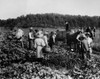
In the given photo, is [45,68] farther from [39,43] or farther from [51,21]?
[51,21]

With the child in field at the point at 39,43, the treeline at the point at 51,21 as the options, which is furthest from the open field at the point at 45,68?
the treeline at the point at 51,21

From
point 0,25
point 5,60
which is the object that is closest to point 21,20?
point 0,25

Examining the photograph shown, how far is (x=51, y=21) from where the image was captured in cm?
4041

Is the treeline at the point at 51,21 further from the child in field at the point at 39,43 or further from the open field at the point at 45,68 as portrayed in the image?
the child in field at the point at 39,43

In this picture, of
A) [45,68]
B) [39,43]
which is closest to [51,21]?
[39,43]

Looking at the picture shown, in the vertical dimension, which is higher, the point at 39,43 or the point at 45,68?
the point at 39,43

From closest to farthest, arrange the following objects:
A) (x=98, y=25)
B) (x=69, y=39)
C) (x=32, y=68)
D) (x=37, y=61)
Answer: (x=32, y=68), (x=37, y=61), (x=69, y=39), (x=98, y=25)

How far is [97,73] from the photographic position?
12797 mm

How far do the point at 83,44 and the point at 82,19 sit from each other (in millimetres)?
26382

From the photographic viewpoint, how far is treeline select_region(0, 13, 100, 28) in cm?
3966

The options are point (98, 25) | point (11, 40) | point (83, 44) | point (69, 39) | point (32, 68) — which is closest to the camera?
point (32, 68)

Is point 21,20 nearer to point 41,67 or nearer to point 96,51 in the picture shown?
point 96,51

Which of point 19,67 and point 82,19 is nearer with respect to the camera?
point 19,67

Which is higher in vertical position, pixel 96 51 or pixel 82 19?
pixel 82 19
